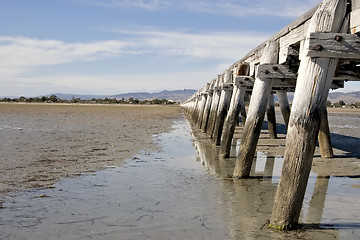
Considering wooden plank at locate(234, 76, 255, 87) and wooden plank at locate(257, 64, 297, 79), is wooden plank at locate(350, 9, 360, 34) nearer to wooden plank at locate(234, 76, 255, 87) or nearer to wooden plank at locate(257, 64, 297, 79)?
wooden plank at locate(257, 64, 297, 79)

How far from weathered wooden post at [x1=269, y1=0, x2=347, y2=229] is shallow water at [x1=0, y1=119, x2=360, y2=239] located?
252 mm

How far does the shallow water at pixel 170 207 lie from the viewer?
3822 millimetres

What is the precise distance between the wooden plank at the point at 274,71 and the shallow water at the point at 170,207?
173 centimetres

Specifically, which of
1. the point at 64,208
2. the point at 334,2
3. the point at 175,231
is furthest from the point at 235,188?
the point at 334,2

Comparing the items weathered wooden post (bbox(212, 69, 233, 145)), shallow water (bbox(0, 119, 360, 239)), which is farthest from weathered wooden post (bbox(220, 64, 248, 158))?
weathered wooden post (bbox(212, 69, 233, 145))

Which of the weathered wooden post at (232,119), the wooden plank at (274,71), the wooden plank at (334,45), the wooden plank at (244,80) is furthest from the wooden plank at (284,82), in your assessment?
the wooden plank at (334,45)

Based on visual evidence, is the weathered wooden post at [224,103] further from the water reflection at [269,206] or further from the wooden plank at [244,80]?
the water reflection at [269,206]

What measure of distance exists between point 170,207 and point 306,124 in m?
1.90

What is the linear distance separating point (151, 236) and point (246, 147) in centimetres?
306

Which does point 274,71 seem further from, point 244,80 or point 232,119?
point 232,119

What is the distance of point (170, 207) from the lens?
15.4 ft

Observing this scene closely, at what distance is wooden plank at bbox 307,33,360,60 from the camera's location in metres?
3.92

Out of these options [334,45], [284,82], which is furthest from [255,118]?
[334,45]

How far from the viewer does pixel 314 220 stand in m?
4.27
